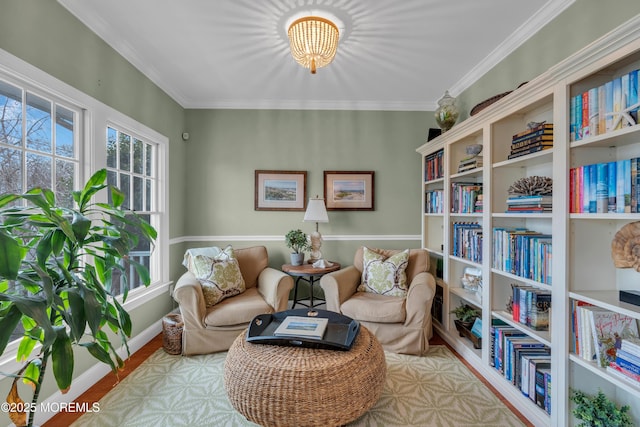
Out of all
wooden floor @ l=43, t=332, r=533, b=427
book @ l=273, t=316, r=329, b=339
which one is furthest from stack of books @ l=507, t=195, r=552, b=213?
book @ l=273, t=316, r=329, b=339

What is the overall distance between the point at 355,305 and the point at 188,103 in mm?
3031

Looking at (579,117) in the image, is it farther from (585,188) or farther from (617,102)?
(585,188)

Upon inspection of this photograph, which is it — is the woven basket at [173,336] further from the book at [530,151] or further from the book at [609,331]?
the book at [530,151]

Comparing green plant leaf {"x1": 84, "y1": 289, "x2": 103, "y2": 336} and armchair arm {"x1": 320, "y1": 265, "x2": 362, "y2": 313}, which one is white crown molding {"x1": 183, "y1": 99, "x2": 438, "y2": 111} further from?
green plant leaf {"x1": 84, "y1": 289, "x2": 103, "y2": 336}

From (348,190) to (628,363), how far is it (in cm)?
266

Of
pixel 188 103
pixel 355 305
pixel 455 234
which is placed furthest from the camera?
pixel 188 103

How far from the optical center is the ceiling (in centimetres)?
190

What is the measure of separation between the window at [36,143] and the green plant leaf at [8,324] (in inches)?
42.3

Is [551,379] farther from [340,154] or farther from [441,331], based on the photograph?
[340,154]

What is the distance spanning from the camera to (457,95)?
309 cm

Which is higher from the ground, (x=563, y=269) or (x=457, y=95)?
(x=457, y=95)

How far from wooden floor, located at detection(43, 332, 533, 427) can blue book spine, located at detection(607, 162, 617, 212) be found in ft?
4.49

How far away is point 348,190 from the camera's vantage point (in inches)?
139

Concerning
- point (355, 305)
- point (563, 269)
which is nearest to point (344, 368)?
point (355, 305)
